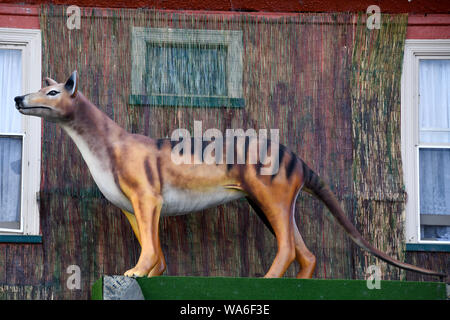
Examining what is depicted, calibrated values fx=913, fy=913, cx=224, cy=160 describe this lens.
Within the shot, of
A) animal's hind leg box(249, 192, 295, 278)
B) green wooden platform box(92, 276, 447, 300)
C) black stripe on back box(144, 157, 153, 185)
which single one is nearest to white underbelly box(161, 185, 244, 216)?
black stripe on back box(144, 157, 153, 185)

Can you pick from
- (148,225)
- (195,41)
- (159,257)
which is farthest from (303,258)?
(195,41)

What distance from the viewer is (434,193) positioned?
815cm

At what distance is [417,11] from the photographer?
8.37 m

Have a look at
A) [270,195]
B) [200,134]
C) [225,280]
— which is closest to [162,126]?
[200,134]

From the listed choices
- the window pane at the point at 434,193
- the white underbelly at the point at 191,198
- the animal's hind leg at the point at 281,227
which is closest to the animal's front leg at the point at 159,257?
the white underbelly at the point at 191,198

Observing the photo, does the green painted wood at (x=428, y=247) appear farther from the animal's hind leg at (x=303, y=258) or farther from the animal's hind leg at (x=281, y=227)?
the animal's hind leg at (x=281, y=227)

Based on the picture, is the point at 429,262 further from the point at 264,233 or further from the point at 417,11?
the point at 417,11

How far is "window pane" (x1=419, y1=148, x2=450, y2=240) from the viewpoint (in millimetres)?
8055

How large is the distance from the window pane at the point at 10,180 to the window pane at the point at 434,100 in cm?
359

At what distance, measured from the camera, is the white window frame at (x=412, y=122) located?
7.99 m

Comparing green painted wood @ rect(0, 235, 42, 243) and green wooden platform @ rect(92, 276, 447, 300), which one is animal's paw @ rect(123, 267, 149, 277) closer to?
green wooden platform @ rect(92, 276, 447, 300)

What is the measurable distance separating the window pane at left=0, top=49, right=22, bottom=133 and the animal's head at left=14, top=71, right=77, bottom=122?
0.97 m

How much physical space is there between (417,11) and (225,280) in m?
3.35
